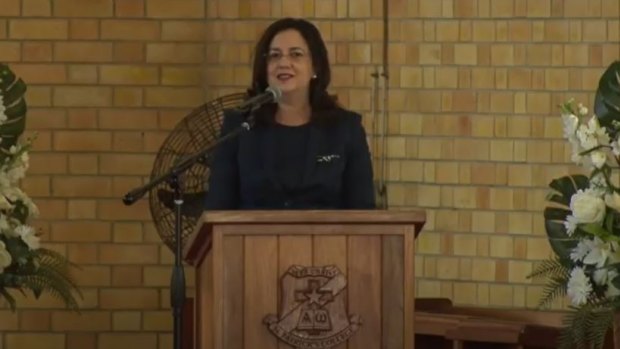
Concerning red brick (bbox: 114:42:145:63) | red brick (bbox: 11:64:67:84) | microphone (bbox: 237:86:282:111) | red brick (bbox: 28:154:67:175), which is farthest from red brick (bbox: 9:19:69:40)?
microphone (bbox: 237:86:282:111)

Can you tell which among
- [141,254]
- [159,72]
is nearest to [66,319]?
[141,254]

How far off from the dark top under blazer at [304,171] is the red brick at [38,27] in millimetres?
1780

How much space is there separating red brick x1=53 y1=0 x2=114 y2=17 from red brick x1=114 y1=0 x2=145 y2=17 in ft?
0.08

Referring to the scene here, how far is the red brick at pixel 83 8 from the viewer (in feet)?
25.4

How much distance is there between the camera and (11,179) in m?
6.34

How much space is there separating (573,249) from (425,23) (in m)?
1.96

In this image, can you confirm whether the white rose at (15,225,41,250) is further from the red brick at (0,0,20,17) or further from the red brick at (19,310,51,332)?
the red brick at (0,0,20,17)

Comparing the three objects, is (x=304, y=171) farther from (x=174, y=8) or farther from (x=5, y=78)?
(x=174, y=8)

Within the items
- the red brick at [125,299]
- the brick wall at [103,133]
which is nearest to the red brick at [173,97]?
the brick wall at [103,133]

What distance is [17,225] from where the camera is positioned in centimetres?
639

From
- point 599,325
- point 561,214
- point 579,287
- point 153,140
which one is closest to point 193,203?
point 153,140

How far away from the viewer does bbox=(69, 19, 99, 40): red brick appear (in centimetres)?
774

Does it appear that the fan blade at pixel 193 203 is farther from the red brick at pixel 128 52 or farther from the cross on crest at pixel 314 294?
the cross on crest at pixel 314 294

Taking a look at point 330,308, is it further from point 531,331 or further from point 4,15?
point 4,15
